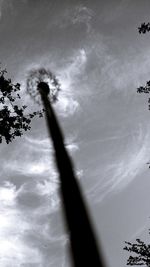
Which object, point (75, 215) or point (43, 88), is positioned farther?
point (43, 88)

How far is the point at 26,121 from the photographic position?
16.8 metres

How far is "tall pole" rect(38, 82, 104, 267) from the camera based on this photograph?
35.0 ft

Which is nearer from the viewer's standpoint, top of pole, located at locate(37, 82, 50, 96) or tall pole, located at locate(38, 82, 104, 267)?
tall pole, located at locate(38, 82, 104, 267)

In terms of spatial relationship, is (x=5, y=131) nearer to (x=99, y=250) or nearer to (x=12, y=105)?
(x=12, y=105)

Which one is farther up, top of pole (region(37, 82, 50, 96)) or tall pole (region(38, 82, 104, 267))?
top of pole (region(37, 82, 50, 96))

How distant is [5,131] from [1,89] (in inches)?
77.9

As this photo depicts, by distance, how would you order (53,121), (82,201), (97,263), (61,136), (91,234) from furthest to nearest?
(53,121), (61,136), (82,201), (91,234), (97,263)

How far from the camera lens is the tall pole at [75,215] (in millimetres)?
10680

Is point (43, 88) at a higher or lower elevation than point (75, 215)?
higher

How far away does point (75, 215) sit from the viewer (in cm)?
1286

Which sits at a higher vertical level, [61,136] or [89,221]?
[61,136]

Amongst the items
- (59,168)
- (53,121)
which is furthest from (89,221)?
(53,121)

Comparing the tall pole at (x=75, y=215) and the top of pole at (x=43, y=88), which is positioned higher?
the top of pole at (x=43, y=88)

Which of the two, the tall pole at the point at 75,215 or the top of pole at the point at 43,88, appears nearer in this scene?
the tall pole at the point at 75,215
